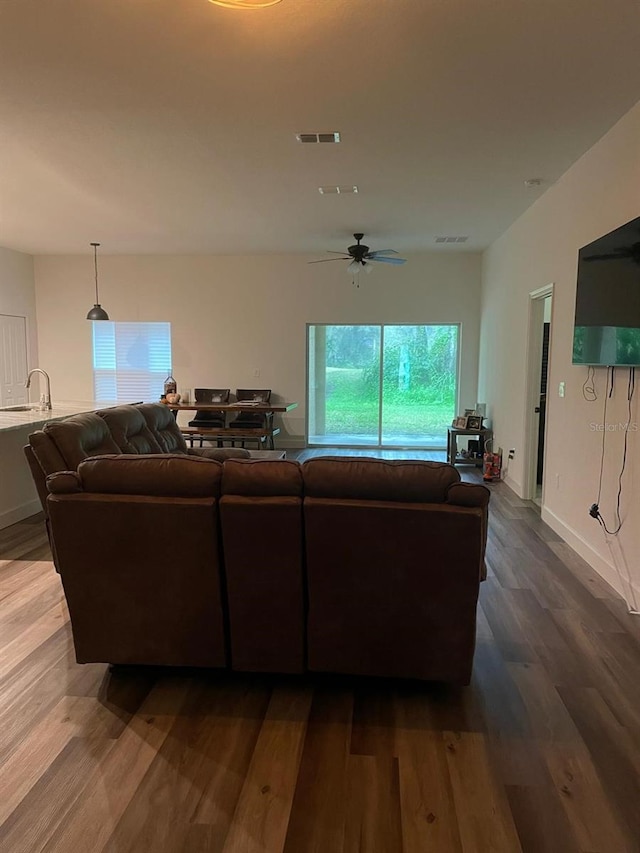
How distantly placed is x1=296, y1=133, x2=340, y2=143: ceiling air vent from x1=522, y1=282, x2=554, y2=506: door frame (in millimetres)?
2520

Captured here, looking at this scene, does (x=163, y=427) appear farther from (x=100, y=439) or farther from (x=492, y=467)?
(x=492, y=467)

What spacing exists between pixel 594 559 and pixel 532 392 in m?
2.11

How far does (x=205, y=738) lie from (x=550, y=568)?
102 inches

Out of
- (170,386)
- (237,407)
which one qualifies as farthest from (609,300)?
(170,386)

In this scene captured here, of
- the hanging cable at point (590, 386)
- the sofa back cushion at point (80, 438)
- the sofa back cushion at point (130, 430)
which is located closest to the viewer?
the sofa back cushion at point (80, 438)

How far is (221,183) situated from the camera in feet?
15.3

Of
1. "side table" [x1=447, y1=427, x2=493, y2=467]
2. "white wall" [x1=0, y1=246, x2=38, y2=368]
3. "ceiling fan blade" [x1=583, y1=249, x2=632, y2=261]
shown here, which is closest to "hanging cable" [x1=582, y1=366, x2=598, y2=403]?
"ceiling fan blade" [x1=583, y1=249, x2=632, y2=261]

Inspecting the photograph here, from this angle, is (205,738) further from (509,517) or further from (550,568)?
(509,517)

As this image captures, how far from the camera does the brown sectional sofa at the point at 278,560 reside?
2129mm

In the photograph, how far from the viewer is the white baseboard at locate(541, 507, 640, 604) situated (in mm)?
3164

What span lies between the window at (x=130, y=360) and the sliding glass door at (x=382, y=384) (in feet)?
7.71

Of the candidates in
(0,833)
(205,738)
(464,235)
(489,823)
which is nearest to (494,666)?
(489,823)

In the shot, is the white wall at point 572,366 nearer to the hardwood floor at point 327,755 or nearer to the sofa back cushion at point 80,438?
the hardwood floor at point 327,755

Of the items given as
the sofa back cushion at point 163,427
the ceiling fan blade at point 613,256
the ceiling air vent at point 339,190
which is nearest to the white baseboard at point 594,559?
the ceiling fan blade at point 613,256
